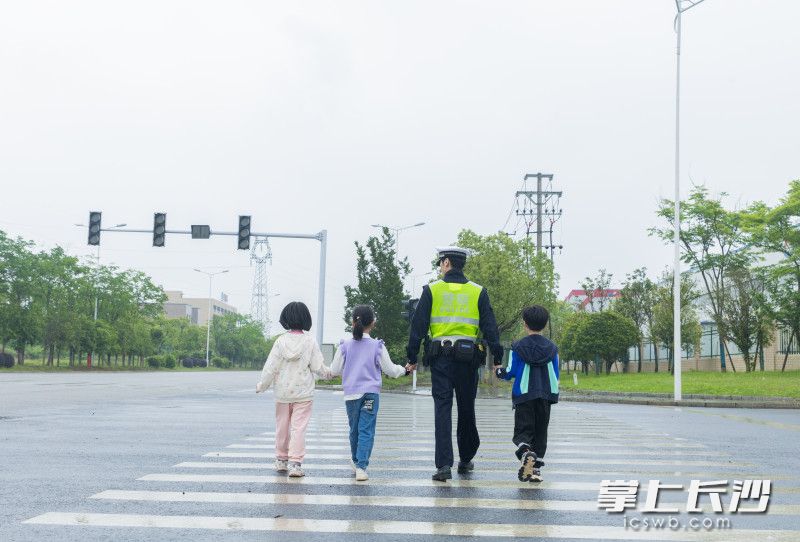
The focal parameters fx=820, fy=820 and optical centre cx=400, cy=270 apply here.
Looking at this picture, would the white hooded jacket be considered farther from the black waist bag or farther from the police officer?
the black waist bag

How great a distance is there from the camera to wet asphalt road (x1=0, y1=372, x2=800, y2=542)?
16.7ft

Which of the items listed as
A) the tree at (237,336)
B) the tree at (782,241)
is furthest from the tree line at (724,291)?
the tree at (237,336)

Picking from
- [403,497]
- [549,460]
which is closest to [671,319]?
[549,460]

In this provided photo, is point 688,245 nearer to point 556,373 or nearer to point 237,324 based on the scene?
point 556,373

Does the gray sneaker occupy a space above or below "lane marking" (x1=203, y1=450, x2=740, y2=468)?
above

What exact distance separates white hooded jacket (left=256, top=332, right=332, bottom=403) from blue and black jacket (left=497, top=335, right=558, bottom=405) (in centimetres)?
169

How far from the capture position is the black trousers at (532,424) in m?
7.08

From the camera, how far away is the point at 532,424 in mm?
7105

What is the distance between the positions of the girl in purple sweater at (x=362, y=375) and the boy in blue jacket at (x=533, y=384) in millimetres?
1025

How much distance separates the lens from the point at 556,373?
24.3ft

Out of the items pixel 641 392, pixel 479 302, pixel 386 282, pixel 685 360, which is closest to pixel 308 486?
pixel 479 302

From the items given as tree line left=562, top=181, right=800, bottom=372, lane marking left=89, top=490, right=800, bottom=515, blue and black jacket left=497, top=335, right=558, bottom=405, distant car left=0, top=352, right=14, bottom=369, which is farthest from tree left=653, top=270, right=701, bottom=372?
lane marking left=89, top=490, right=800, bottom=515

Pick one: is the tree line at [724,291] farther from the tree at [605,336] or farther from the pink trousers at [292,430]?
the pink trousers at [292,430]

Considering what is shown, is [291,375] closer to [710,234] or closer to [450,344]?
[450,344]
